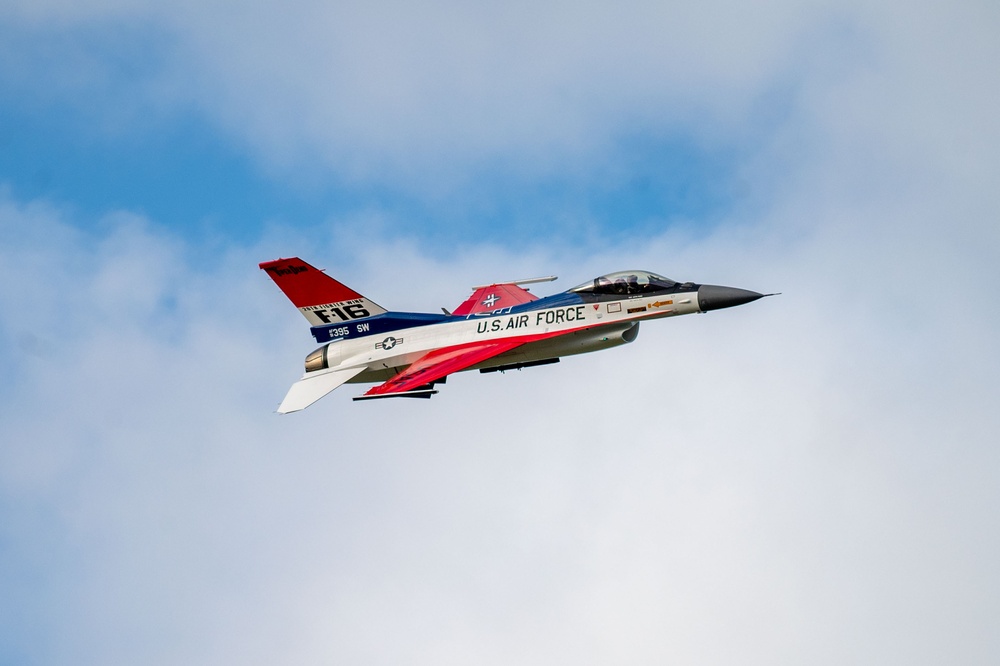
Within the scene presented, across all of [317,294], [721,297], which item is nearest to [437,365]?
[317,294]

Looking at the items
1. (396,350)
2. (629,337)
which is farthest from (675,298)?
(396,350)

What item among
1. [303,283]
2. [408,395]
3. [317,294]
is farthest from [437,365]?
[303,283]

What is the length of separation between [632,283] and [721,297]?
3.09 meters

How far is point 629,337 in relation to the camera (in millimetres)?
42188

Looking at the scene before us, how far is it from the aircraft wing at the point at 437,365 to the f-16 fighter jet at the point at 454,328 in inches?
1.4

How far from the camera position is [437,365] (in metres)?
41.3

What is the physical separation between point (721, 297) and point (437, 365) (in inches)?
393

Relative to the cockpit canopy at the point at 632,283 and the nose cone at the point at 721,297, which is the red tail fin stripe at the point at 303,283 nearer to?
the cockpit canopy at the point at 632,283

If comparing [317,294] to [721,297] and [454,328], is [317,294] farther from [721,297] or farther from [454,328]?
[721,297]

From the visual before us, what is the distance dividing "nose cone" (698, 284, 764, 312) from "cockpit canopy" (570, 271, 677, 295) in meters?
1.17

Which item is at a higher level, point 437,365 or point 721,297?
point 721,297

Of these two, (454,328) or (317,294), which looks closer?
(454,328)

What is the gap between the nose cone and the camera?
40375 millimetres

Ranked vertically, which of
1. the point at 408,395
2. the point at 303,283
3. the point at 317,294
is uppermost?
the point at 303,283
